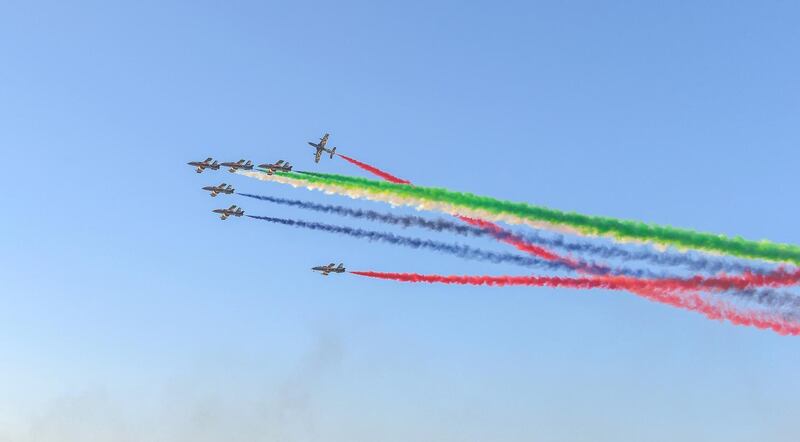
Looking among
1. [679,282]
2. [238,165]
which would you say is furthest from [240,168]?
[679,282]

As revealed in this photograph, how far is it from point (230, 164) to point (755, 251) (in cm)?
6882

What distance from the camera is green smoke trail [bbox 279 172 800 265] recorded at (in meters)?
66.5

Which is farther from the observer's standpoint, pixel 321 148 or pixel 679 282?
pixel 321 148

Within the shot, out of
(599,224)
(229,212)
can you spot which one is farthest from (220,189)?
(599,224)

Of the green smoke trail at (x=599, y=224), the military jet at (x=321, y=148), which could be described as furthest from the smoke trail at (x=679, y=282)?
the military jet at (x=321, y=148)

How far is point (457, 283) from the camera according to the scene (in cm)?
8225

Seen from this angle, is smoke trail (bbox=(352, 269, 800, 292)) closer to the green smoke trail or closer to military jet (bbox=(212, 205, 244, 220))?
the green smoke trail

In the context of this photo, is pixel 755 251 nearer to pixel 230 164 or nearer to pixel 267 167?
pixel 267 167

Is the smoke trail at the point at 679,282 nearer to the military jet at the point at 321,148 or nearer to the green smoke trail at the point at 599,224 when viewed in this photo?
the green smoke trail at the point at 599,224

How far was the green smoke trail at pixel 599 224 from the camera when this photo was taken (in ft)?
218

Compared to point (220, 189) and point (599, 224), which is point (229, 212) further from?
point (599, 224)

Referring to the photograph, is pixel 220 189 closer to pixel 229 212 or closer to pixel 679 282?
pixel 229 212

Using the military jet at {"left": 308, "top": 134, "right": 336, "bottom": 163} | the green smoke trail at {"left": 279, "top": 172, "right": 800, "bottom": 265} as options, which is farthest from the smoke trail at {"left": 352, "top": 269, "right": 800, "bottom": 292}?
the military jet at {"left": 308, "top": 134, "right": 336, "bottom": 163}

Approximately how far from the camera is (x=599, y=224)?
242 ft
